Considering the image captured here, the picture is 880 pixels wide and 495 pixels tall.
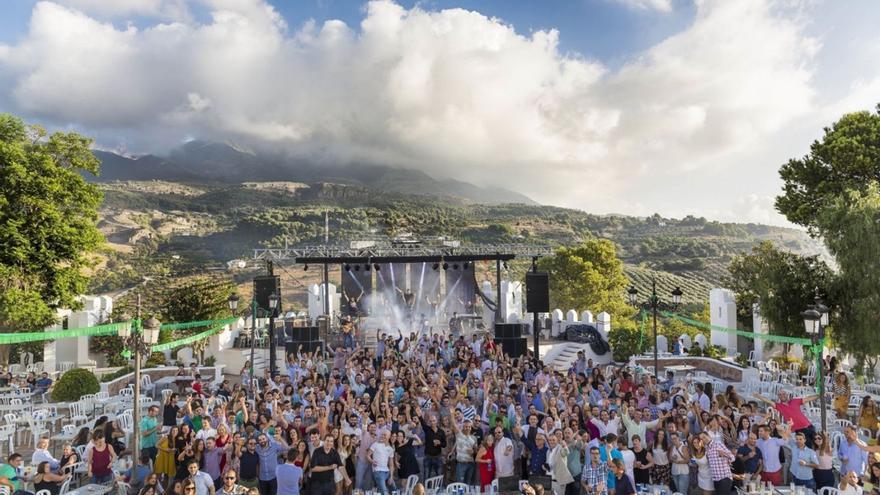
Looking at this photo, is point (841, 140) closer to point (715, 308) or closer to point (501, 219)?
point (715, 308)

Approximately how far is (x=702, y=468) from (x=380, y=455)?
12.4 ft

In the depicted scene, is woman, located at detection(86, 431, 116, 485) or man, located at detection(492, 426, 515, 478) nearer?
Result: man, located at detection(492, 426, 515, 478)

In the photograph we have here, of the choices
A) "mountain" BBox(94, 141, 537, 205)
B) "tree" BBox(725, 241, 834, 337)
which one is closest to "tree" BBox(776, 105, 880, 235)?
"tree" BBox(725, 241, 834, 337)

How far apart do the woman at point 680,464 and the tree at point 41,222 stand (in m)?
18.5

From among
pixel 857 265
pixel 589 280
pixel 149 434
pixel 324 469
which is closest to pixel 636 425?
pixel 324 469

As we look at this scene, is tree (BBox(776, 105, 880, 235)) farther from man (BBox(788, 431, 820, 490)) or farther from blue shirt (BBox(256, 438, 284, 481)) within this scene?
blue shirt (BBox(256, 438, 284, 481))

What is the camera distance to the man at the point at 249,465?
6609 millimetres

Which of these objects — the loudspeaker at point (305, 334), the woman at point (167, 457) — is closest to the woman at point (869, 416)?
the woman at point (167, 457)

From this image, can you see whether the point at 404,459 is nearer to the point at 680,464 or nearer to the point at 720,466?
the point at 680,464

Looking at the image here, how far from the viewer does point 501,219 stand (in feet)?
281

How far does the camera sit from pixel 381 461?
269 inches

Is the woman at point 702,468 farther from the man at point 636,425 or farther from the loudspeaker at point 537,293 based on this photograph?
the loudspeaker at point 537,293

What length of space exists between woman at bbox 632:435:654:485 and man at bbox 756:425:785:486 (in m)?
1.29

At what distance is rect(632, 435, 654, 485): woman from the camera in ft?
22.8
